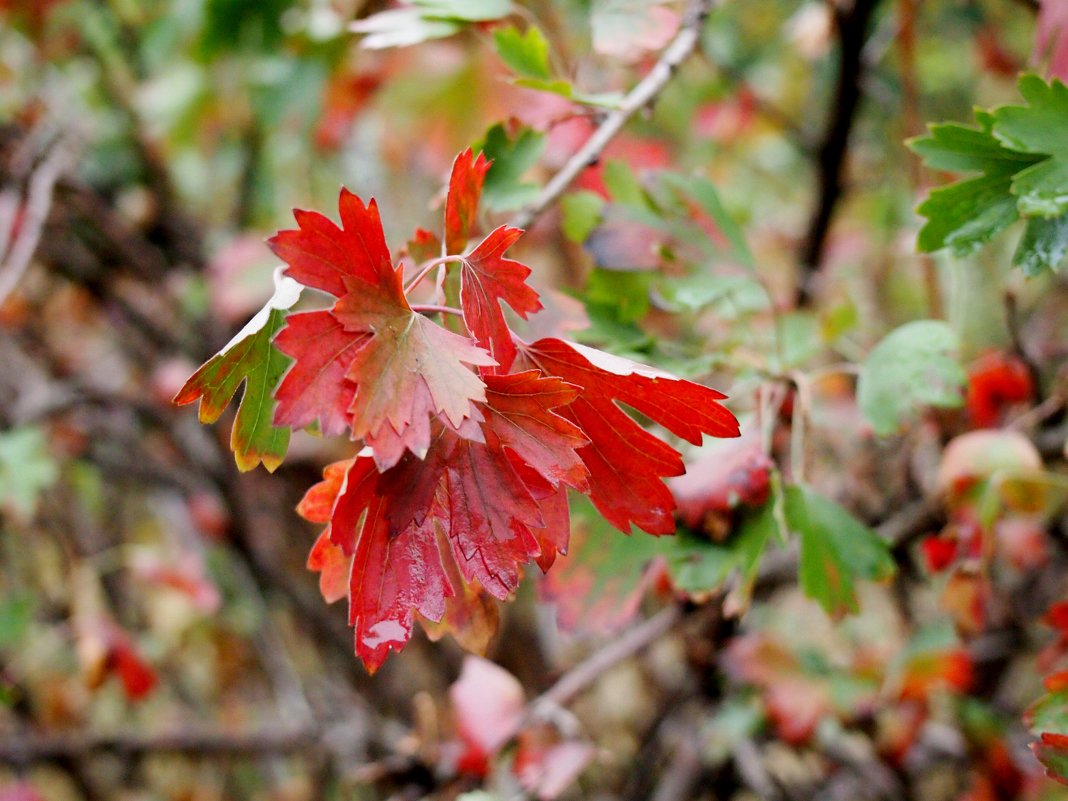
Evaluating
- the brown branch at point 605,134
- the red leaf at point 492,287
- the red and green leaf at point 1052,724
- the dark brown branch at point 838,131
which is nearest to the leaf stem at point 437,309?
the red leaf at point 492,287

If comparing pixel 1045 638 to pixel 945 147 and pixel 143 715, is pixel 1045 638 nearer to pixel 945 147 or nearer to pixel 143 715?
pixel 945 147

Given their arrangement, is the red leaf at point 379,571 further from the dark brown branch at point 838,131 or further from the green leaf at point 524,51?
the dark brown branch at point 838,131

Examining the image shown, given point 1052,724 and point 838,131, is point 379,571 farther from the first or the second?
point 838,131

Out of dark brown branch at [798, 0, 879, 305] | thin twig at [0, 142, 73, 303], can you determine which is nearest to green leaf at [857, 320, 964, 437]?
dark brown branch at [798, 0, 879, 305]

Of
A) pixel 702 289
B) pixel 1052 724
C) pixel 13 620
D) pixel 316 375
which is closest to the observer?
pixel 316 375

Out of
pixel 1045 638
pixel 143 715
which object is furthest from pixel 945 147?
pixel 143 715

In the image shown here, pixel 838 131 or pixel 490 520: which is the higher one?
pixel 490 520

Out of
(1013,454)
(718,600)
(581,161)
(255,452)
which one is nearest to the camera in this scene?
(255,452)

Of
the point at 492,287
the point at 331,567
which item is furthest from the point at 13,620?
the point at 492,287
